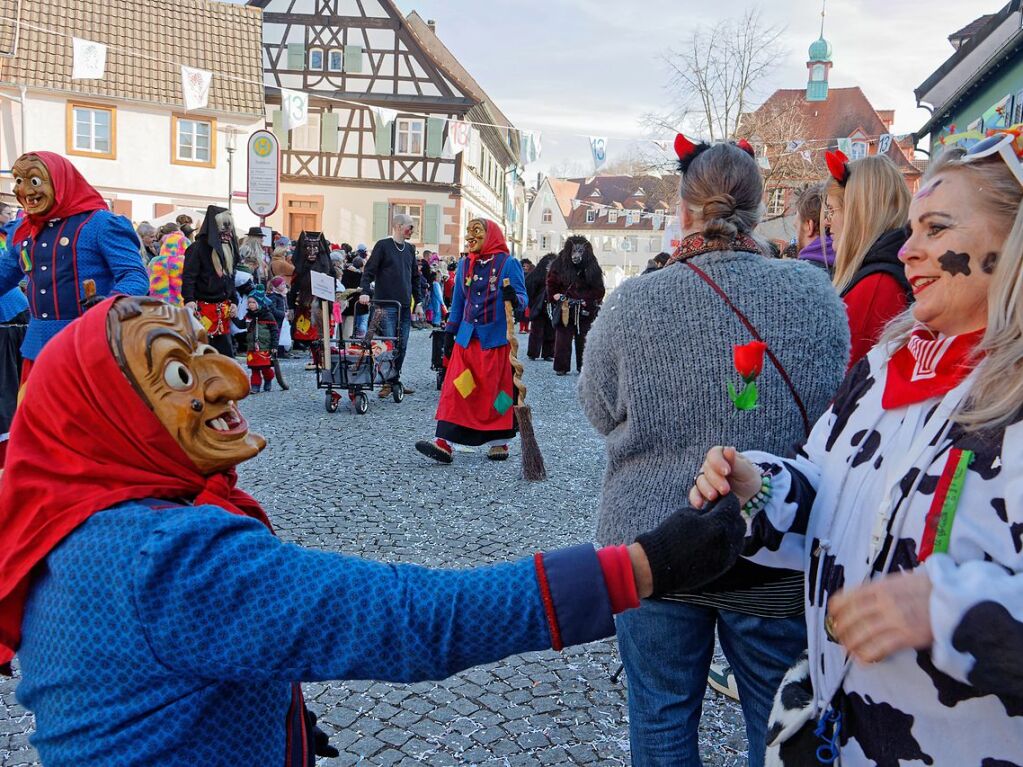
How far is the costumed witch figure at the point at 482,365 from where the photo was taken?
7.30 metres

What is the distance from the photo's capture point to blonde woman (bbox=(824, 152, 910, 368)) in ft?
9.20

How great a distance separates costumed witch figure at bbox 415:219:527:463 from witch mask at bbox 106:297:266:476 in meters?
5.73

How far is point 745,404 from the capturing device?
2008 millimetres

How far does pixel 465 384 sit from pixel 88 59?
18.7 m

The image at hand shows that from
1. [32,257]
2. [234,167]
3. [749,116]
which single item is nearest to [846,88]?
[749,116]

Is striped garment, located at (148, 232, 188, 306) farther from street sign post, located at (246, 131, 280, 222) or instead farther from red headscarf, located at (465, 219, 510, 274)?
street sign post, located at (246, 131, 280, 222)

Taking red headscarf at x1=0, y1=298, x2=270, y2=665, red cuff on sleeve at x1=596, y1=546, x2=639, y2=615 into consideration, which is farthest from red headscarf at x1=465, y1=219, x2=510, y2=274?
red cuff on sleeve at x1=596, y1=546, x2=639, y2=615

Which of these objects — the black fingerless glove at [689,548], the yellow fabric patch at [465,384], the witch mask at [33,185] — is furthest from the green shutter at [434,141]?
the black fingerless glove at [689,548]

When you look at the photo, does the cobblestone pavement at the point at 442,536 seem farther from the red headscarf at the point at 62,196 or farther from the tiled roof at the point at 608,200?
the tiled roof at the point at 608,200

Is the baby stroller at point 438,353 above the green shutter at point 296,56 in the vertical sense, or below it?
below

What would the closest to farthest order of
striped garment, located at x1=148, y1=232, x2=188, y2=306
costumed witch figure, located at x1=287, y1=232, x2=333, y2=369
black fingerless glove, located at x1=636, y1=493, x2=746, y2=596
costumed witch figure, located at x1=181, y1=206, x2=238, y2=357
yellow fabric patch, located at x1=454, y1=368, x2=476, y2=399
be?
black fingerless glove, located at x1=636, y1=493, x2=746, y2=596, yellow fabric patch, located at x1=454, y1=368, x2=476, y2=399, costumed witch figure, located at x1=181, y1=206, x2=238, y2=357, striped garment, located at x1=148, y1=232, x2=188, y2=306, costumed witch figure, located at x1=287, y1=232, x2=333, y2=369

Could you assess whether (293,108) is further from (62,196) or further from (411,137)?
(62,196)

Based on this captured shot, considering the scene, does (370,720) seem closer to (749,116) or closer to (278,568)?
(278,568)

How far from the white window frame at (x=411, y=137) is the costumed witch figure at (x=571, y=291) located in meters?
18.4
